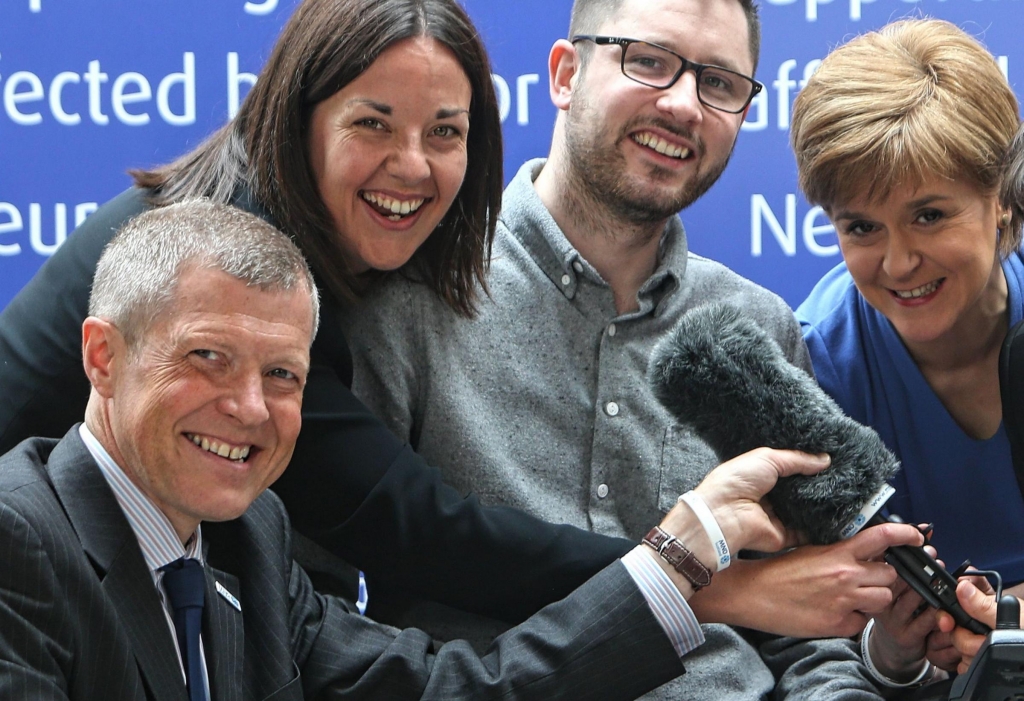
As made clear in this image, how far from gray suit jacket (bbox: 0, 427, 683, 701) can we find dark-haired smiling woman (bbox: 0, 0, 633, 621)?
0.13 m

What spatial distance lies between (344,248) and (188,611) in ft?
2.57

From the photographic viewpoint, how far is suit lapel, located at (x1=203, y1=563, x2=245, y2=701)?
1786 millimetres

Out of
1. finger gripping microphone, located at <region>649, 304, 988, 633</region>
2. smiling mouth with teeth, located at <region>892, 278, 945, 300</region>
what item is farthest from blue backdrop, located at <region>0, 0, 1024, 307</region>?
finger gripping microphone, located at <region>649, 304, 988, 633</region>

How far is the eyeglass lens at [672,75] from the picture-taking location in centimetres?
263

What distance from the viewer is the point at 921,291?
2.58 metres

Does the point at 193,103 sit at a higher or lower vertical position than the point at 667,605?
higher

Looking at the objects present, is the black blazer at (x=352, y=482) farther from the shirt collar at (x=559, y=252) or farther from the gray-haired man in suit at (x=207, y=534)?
the shirt collar at (x=559, y=252)

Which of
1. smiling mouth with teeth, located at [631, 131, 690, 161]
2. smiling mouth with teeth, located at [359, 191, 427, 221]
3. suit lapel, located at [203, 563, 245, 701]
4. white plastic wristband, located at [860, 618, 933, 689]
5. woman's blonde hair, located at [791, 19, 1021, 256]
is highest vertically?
woman's blonde hair, located at [791, 19, 1021, 256]

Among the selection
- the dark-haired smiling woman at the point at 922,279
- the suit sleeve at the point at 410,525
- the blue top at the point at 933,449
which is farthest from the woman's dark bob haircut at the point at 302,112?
the blue top at the point at 933,449

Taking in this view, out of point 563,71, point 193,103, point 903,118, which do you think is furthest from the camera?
point 193,103

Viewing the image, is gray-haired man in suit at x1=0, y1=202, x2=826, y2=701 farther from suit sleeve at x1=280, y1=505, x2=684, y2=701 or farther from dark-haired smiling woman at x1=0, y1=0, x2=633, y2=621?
dark-haired smiling woman at x1=0, y1=0, x2=633, y2=621

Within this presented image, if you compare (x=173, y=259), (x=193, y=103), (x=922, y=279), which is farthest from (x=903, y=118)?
(x=193, y=103)

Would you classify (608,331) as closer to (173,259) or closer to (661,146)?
(661,146)

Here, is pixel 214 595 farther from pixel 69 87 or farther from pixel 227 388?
pixel 69 87
